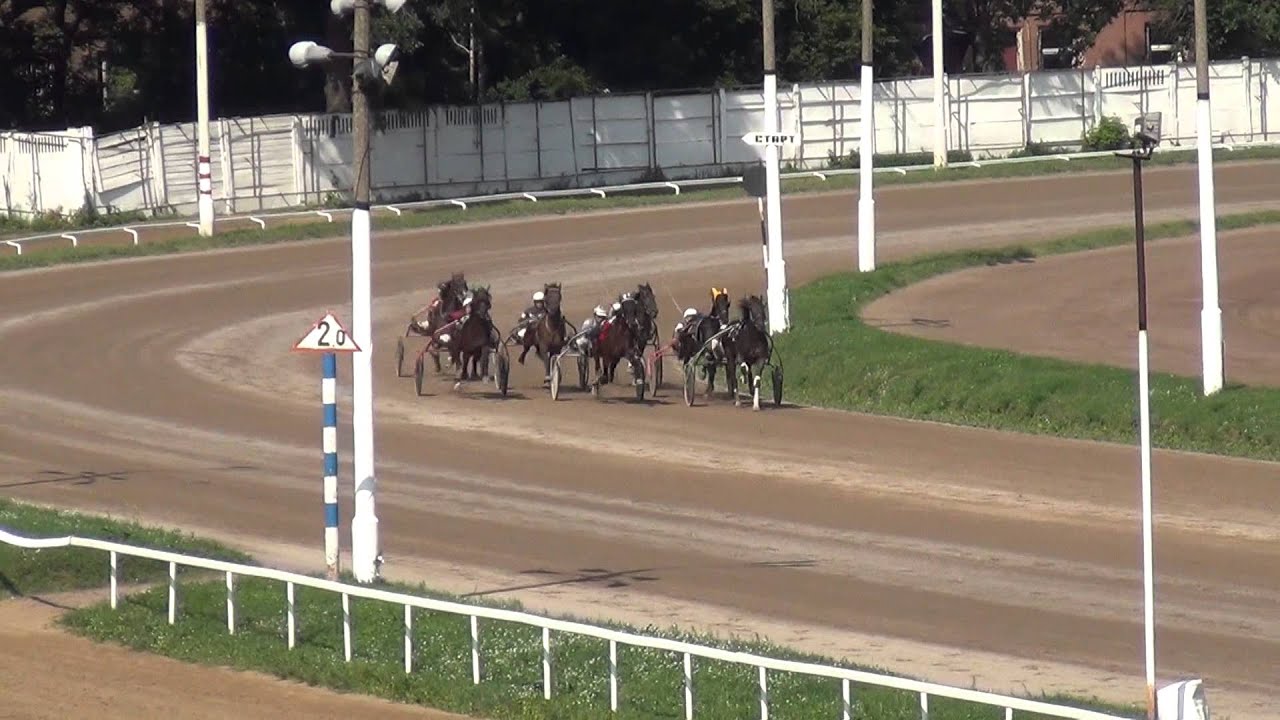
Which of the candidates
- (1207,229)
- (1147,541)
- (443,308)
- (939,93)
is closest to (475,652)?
(1147,541)

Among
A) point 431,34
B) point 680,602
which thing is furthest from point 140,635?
point 431,34

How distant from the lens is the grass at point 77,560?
16.6 metres

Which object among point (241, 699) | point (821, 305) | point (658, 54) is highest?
point (658, 54)

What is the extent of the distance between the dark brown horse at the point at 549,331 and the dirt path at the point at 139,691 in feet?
38.8

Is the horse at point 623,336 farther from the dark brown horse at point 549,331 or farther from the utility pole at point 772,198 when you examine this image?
the utility pole at point 772,198

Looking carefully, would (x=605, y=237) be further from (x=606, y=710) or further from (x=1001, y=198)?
(x=606, y=710)

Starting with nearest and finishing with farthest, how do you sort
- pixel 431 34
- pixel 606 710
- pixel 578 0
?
pixel 606 710, pixel 431 34, pixel 578 0

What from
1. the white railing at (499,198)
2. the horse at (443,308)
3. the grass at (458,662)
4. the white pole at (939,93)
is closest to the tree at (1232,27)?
the white railing at (499,198)

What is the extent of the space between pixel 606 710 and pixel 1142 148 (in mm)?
4351

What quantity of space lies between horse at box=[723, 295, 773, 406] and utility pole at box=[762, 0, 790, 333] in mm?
3365

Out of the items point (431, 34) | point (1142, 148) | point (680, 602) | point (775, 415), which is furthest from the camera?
point (431, 34)

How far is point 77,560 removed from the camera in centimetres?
1689

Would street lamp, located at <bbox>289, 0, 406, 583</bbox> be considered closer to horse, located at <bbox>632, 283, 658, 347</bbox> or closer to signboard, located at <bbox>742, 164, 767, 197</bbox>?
horse, located at <bbox>632, 283, 658, 347</bbox>

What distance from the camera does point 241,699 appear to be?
1307cm
